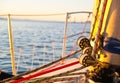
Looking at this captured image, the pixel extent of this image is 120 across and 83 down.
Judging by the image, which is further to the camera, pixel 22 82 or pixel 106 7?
pixel 22 82

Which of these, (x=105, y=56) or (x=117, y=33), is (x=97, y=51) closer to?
(x=105, y=56)

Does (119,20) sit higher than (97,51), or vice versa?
(119,20)

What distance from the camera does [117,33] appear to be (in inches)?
115

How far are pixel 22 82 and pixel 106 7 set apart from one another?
175 centimetres

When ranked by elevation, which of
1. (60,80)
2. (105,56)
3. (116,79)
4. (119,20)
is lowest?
(60,80)

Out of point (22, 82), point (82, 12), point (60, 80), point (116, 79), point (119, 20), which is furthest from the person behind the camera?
point (82, 12)

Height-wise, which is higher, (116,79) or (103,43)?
(103,43)

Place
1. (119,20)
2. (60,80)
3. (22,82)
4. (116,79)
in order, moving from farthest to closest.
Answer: (60,80)
(22,82)
(116,79)
(119,20)

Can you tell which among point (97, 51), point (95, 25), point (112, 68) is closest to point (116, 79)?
point (112, 68)

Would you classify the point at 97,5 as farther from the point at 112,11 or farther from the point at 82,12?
the point at 82,12

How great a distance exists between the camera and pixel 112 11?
2.90m

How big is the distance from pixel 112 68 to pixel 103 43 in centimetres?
29

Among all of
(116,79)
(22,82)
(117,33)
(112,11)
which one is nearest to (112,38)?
(117,33)

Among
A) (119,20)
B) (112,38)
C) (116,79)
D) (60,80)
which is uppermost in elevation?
(119,20)
